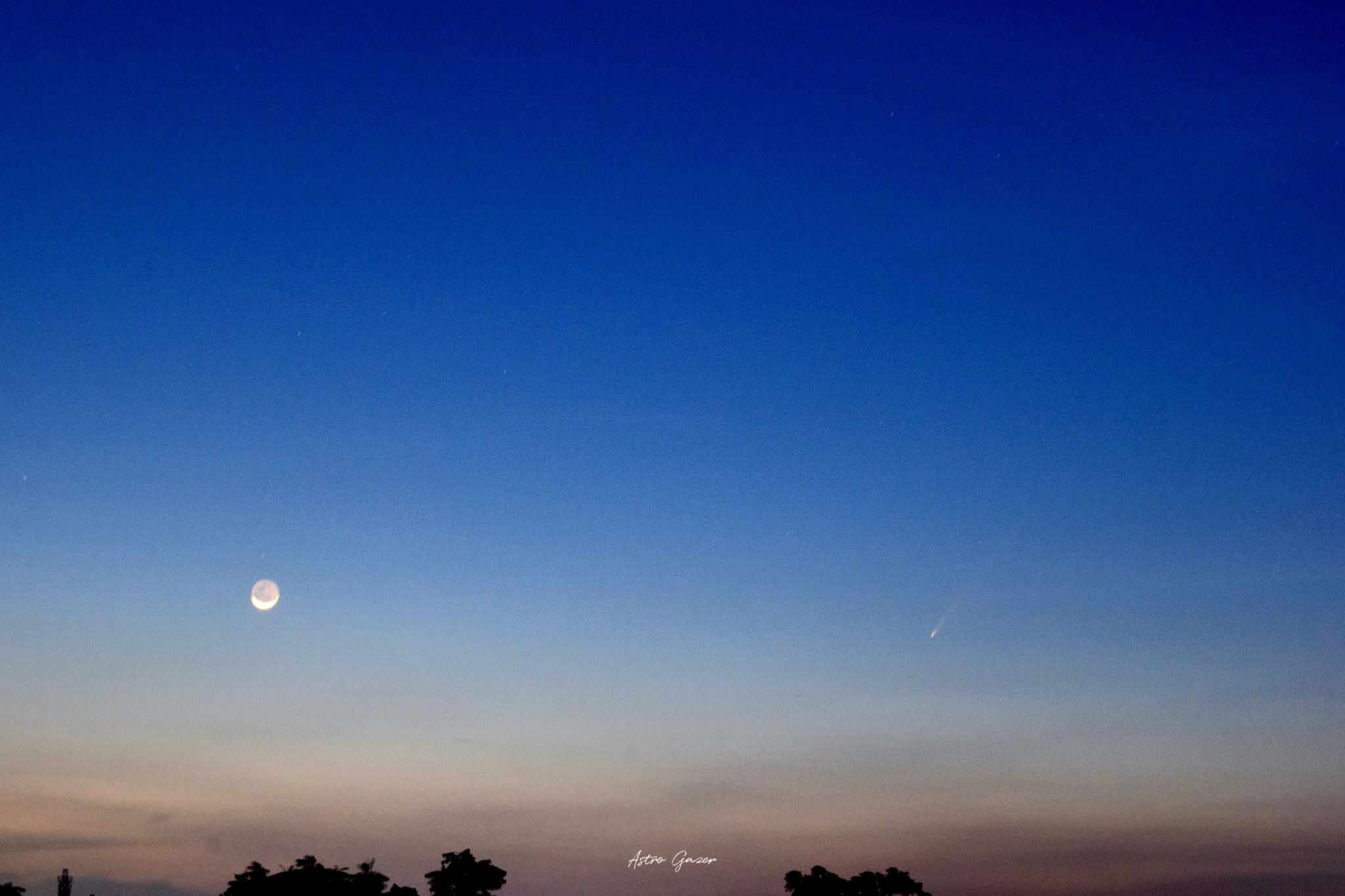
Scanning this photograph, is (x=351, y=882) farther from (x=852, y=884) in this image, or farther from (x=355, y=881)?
(x=852, y=884)

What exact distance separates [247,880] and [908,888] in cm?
8134

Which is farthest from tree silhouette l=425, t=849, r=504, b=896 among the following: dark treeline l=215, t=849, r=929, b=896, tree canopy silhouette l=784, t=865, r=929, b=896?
tree canopy silhouette l=784, t=865, r=929, b=896

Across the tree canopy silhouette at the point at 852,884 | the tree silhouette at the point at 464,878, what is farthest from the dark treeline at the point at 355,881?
the tree canopy silhouette at the point at 852,884

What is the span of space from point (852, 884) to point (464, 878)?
185 ft

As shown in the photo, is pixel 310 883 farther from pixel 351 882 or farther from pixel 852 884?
pixel 852 884

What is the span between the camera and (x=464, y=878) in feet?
372

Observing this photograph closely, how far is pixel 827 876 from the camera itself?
146500 mm

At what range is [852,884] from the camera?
148750 mm

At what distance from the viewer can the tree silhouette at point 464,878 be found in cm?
11294

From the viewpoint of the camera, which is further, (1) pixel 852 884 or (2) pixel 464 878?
(1) pixel 852 884

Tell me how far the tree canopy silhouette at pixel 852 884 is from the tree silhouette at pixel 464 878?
45499 mm

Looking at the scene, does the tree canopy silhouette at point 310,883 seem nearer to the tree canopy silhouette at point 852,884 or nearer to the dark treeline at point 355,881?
the dark treeline at point 355,881

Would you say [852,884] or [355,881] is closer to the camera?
[355,881]

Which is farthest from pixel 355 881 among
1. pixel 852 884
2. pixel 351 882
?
pixel 852 884
